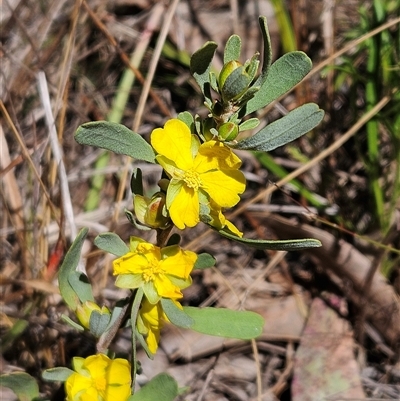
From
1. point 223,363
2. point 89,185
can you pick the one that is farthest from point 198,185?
point 89,185

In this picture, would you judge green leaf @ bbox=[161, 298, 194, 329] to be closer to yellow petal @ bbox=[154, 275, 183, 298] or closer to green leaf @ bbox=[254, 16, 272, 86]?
yellow petal @ bbox=[154, 275, 183, 298]

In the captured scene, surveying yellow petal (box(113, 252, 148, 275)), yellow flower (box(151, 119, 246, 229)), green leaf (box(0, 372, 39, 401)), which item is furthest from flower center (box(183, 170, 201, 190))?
green leaf (box(0, 372, 39, 401))

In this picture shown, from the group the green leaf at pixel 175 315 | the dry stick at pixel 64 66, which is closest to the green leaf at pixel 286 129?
the green leaf at pixel 175 315

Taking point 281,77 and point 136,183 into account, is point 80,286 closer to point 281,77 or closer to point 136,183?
point 136,183

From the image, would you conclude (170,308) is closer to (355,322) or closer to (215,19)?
(355,322)

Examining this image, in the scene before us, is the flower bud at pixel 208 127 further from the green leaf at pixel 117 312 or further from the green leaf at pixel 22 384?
the green leaf at pixel 22 384
